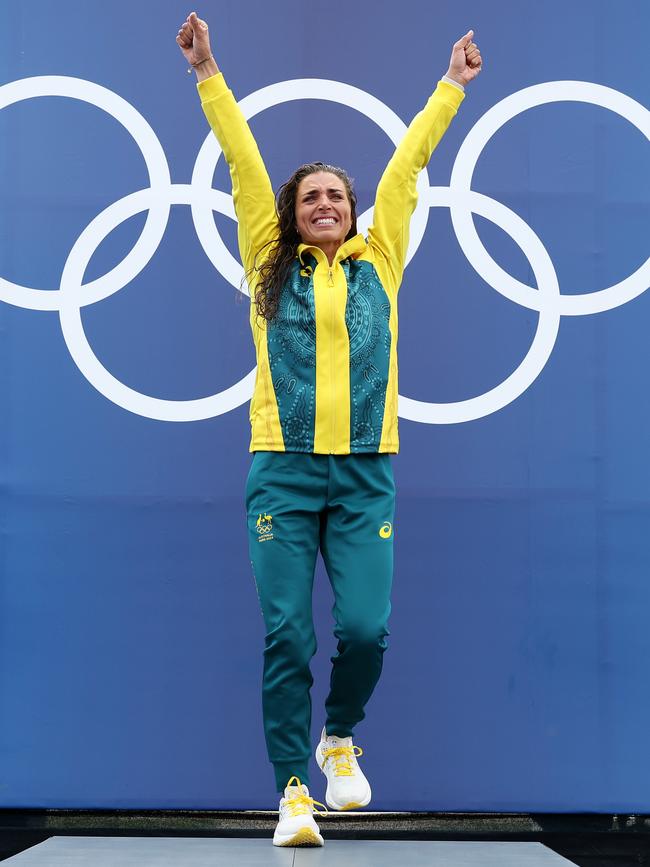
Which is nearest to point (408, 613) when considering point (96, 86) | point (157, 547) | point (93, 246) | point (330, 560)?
point (330, 560)

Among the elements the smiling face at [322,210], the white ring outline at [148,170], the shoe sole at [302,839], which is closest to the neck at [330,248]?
the smiling face at [322,210]

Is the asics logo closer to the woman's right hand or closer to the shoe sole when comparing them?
the shoe sole

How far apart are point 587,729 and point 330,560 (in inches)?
38.0

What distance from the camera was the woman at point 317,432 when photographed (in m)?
2.35

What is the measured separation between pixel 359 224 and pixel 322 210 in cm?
45

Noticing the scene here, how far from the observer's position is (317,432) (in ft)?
7.74

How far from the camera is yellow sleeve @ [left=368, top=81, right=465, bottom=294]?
2496 millimetres

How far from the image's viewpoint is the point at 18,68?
2.95 metres

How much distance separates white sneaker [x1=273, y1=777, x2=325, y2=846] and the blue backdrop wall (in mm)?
507

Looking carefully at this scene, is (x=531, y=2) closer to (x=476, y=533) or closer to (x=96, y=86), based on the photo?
(x=96, y=86)

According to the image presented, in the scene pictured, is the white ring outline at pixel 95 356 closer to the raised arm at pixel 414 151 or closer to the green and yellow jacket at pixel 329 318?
the green and yellow jacket at pixel 329 318

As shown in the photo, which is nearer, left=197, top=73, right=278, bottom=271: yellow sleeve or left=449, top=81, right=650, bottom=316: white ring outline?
left=197, top=73, right=278, bottom=271: yellow sleeve

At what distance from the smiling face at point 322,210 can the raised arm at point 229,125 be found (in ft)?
0.27

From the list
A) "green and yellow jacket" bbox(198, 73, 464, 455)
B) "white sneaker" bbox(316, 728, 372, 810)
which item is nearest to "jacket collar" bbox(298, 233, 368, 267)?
"green and yellow jacket" bbox(198, 73, 464, 455)
